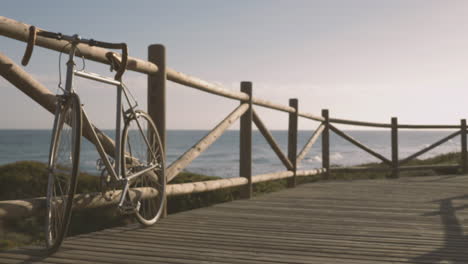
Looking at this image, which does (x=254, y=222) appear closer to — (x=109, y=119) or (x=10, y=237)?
(x=109, y=119)

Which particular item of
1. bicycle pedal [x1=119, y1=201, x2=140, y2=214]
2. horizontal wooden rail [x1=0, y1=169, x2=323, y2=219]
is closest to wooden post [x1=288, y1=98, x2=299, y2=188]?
horizontal wooden rail [x1=0, y1=169, x2=323, y2=219]

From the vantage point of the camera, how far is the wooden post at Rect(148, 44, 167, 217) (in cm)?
391

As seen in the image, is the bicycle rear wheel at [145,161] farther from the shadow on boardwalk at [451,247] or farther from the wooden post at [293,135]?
the wooden post at [293,135]

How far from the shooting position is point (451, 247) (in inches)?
113

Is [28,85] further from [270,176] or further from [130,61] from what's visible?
[270,176]

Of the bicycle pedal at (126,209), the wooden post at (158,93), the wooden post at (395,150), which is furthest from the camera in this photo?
the wooden post at (395,150)

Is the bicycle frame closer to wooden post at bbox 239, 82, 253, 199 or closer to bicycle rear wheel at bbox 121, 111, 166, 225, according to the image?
bicycle rear wheel at bbox 121, 111, 166, 225

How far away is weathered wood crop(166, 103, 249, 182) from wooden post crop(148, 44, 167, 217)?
22 cm

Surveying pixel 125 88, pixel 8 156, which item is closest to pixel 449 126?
pixel 125 88

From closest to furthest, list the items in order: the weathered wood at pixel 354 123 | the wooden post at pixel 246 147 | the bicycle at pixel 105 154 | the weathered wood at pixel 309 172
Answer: the bicycle at pixel 105 154, the wooden post at pixel 246 147, the weathered wood at pixel 309 172, the weathered wood at pixel 354 123

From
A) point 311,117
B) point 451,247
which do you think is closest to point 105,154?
point 451,247

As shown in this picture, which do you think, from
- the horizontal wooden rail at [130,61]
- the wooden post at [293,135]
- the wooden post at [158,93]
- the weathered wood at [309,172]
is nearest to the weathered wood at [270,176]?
the wooden post at [293,135]

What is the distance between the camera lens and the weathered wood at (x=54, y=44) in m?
2.47

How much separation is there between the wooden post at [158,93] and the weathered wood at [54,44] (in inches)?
9.7
